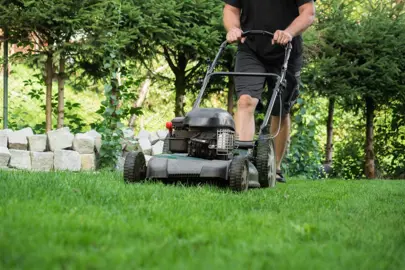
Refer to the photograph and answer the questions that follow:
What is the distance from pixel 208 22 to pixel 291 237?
625 cm

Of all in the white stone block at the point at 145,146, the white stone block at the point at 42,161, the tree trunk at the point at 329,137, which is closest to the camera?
the white stone block at the point at 42,161

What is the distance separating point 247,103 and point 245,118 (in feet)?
0.36

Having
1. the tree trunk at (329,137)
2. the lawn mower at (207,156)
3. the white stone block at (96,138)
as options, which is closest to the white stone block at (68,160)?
the white stone block at (96,138)

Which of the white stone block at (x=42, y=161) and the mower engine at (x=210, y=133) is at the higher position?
the mower engine at (x=210, y=133)

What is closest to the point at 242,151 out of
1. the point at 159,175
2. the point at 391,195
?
the point at 159,175

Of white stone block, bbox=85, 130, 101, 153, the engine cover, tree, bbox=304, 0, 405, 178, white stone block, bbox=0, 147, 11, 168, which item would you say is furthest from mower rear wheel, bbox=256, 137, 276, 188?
tree, bbox=304, 0, 405, 178

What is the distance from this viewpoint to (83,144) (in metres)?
7.30

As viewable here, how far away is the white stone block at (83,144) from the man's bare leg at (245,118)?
8.65 feet

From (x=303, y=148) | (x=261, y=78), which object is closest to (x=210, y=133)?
(x=261, y=78)

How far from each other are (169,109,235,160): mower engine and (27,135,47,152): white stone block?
294 cm

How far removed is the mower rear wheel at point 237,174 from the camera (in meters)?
4.22

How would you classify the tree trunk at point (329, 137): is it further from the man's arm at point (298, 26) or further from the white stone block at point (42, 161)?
the man's arm at point (298, 26)

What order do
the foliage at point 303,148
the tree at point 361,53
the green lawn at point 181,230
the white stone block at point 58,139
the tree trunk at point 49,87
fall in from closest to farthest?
the green lawn at point 181,230 < the white stone block at point 58,139 < the tree trunk at point 49,87 < the foliage at point 303,148 < the tree at point 361,53

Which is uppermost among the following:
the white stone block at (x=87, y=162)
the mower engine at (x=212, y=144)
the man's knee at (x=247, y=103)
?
the man's knee at (x=247, y=103)
